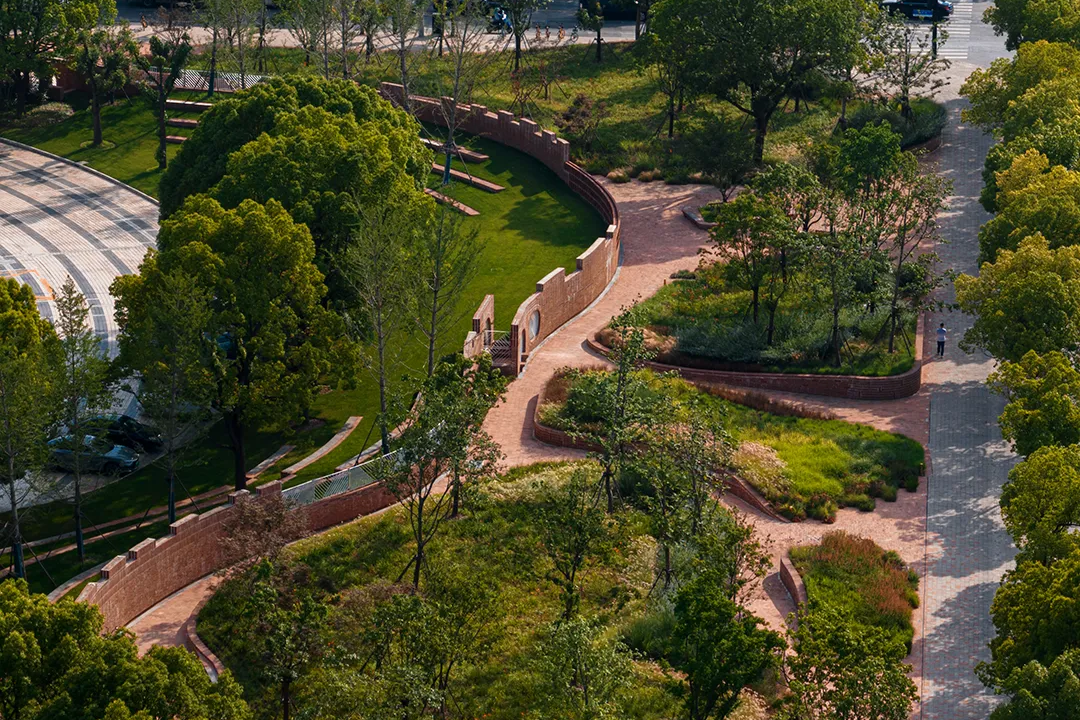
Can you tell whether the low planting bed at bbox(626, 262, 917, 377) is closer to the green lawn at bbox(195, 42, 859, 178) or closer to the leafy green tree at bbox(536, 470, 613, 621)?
the green lawn at bbox(195, 42, 859, 178)

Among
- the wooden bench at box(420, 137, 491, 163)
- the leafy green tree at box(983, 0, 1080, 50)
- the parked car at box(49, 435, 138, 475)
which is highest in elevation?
the leafy green tree at box(983, 0, 1080, 50)

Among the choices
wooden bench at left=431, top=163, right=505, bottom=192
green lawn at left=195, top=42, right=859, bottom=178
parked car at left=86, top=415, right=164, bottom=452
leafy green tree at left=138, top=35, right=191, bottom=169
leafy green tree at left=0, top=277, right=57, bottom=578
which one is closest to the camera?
leafy green tree at left=0, top=277, right=57, bottom=578

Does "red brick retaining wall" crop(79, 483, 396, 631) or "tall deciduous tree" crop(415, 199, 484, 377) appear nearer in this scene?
"red brick retaining wall" crop(79, 483, 396, 631)

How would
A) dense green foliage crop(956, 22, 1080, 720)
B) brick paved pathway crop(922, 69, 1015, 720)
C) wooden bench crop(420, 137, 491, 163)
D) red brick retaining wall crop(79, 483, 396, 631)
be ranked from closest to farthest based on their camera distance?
dense green foliage crop(956, 22, 1080, 720) < brick paved pathway crop(922, 69, 1015, 720) < red brick retaining wall crop(79, 483, 396, 631) < wooden bench crop(420, 137, 491, 163)

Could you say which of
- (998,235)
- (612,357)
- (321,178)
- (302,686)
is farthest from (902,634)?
(321,178)

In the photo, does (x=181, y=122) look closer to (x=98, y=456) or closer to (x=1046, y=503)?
(x=98, y=456)

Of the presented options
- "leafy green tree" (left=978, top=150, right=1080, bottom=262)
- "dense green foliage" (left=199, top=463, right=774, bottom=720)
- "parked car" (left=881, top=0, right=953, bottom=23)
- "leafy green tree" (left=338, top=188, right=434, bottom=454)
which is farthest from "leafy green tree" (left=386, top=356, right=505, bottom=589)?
"parked car" (left=881, top=0, right=953, bottom=23)
